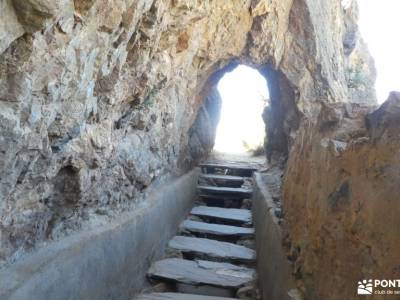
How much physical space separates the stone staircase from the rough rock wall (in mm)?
1541

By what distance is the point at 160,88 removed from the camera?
391cm

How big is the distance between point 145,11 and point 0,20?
56.9 inches

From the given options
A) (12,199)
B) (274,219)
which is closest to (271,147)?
(274,219)

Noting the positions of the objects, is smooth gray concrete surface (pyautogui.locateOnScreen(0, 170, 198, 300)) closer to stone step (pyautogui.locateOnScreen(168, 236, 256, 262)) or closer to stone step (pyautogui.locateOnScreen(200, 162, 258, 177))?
stone step (pyautogui.locateOnScreen(168, 236, 256, 262))

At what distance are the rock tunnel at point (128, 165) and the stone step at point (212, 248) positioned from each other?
189 mm

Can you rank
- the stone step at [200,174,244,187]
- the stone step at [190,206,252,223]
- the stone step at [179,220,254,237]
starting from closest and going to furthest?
the stone step at [179,220,254,237] < the stone step at [190,206,252,223] < the stone step at [200,174,244,187]

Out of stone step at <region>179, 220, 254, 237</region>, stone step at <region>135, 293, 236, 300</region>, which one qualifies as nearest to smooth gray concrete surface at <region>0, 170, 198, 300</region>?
stone step at <region>135, 293, 236, 300</region>

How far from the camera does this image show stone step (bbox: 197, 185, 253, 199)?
6969 millimetres

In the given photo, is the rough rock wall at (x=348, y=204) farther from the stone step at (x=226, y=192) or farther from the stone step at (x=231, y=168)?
the stone step at (x=231, y=168)

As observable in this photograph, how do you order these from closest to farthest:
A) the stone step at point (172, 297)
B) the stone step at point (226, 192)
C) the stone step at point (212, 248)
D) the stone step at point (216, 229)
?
the stone step at point (172, 297)
the stone step at point (212, 248)
the stone step at point (216, 229)
the stone step at point (226, 192)

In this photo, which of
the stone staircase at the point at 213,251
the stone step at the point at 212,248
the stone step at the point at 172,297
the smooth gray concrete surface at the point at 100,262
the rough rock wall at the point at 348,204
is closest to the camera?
the rough rock wall at the point at 348,204

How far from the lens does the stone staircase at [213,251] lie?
4.04 m

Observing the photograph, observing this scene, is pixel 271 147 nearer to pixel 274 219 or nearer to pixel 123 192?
pixel 274 219

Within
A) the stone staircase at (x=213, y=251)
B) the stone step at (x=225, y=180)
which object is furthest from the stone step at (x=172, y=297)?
the stone step at (x=225, y=180)
